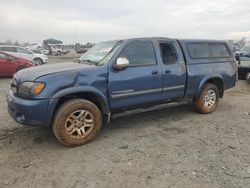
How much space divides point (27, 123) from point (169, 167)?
2256mm

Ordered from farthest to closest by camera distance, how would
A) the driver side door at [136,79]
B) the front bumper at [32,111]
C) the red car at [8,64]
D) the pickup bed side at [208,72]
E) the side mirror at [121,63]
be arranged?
the red car at [8,64]
the pickup bed side at [208,72]
the driver side door at [136,79]
the side mirror at [121,63]
the front bumper at [32,111]

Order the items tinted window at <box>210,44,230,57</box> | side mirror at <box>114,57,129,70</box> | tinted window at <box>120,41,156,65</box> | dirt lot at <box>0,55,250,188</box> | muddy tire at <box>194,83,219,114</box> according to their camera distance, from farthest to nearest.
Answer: tinted window at <box>210,44,230,57</box>
muddy tire at <box>194,83,219,114</box>
tinted window at <box>120,41,156,65</box>
side mirror at <box>114,57,129,70</box>
dirt lot at <box>0,55,250,188</box>

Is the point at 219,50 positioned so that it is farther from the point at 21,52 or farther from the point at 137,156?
the point at 21,52

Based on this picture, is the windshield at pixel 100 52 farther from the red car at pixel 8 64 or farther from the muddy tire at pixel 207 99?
the red car at pixel 8 64

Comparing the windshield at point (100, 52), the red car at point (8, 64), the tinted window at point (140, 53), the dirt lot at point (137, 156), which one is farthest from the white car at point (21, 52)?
the tinted window at point (140, 53)

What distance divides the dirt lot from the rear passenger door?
0.68m

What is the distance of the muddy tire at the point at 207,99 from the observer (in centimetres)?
632

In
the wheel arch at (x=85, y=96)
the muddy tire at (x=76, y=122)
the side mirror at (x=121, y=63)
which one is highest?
the side mirror at (x=121, y=63)

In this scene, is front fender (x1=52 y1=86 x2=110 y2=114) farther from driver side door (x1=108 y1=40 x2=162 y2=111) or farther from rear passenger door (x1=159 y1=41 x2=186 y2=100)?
rear passenger door (x1=159 y1=41 x2=186 y2=100)

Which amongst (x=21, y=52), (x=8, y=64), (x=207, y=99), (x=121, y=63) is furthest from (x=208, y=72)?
(x=21, y=52)

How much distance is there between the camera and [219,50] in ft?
21.9

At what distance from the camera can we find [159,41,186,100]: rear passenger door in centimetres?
545

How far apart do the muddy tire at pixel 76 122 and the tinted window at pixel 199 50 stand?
277 cm

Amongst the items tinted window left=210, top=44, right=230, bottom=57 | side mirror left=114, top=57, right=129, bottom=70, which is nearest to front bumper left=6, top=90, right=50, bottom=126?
side mirror left=114, top=57, right=129, bottom=70
